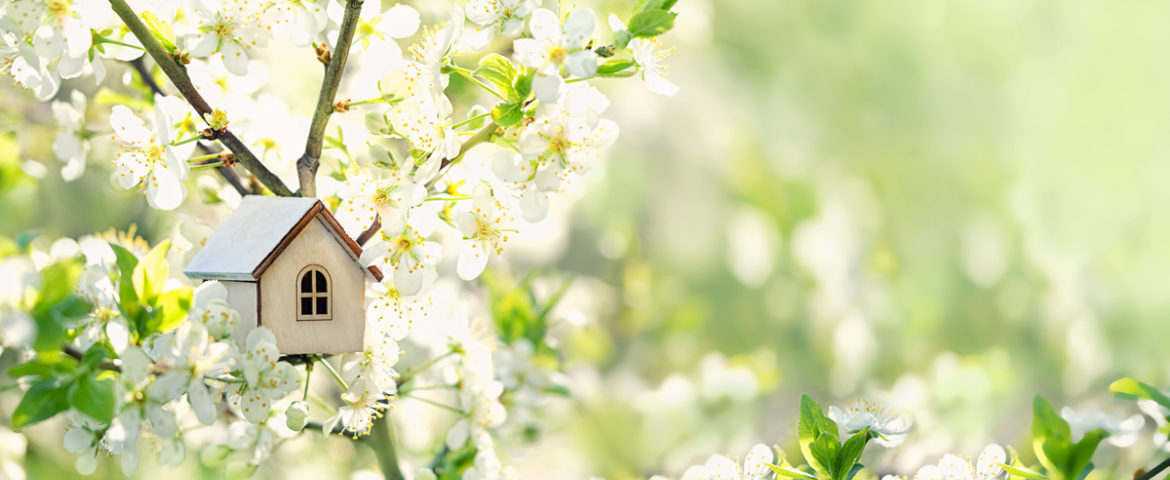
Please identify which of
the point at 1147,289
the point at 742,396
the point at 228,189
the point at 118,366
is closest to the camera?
the point at 118,366

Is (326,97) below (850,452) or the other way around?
the other way around

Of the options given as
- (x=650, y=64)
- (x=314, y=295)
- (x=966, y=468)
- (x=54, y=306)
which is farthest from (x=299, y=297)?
(x=966, y=468)

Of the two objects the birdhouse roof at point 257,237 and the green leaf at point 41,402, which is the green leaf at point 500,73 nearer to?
the birdhouse roof at point 257,237

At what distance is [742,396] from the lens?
1.11 metres

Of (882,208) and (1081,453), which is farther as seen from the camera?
(882,208)

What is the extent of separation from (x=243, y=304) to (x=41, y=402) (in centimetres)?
9

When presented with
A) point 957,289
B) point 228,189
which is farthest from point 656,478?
point 957,289

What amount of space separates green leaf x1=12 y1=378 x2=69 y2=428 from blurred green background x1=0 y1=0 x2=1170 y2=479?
0.88 metres

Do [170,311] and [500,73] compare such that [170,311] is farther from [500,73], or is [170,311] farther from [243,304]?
[500,73]

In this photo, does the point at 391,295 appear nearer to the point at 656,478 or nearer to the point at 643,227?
the point at 656,478

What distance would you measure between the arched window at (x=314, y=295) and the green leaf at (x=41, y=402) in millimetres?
105

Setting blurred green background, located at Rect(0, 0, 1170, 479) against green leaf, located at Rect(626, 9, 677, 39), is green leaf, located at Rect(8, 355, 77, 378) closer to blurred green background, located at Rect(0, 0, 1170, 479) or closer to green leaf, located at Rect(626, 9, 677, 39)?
green leaf, located at Rect(626, 9, 677, 39)

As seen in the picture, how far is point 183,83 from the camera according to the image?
39 centimetres

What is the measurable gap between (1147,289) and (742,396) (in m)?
0.76
